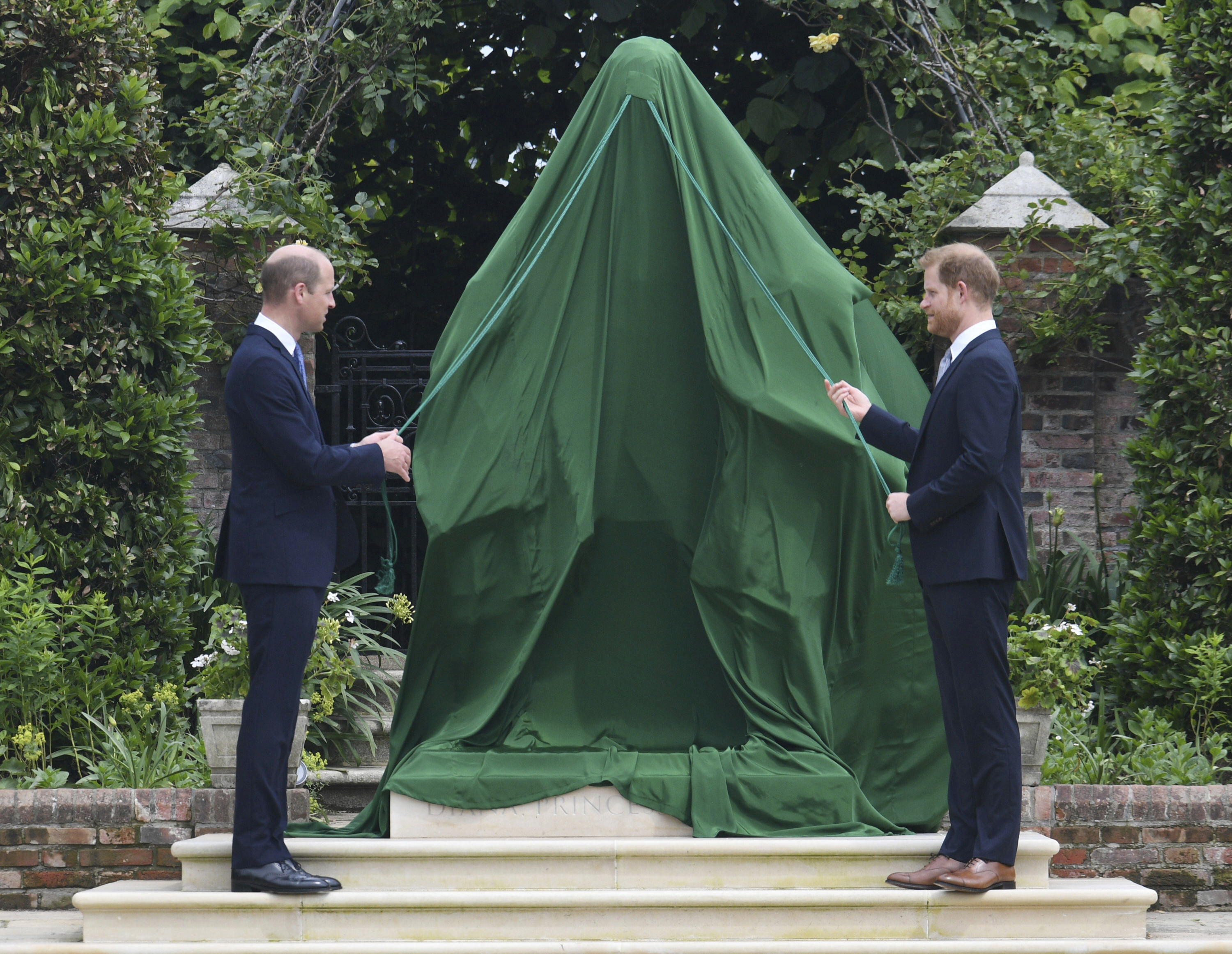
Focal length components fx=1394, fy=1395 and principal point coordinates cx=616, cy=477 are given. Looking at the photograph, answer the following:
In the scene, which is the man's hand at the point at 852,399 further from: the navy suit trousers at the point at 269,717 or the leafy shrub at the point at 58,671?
the leafy shrub at the point at 58,671

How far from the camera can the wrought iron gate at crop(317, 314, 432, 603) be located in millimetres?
6352

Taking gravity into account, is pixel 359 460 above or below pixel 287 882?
above

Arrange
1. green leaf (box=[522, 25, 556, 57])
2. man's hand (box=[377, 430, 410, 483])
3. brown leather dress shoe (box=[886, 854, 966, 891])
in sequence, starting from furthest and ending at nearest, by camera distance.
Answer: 1. green leaf (box=[522, 25, 556, 57])
2. man's hand (box=[377, 430, 410, 483])
3. brown leather dress shoe (box=[886, 854, 966, 891])

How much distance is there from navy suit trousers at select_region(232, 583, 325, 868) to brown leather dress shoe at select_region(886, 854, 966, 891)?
1613 millimetres

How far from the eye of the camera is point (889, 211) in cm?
659

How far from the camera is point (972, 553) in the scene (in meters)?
3.55

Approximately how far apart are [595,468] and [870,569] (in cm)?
90

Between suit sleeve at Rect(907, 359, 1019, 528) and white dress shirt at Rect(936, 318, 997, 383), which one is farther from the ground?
white dress shirt at Rect(936, 318, 997, 383)

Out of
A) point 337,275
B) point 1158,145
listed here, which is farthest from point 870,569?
point 337,275

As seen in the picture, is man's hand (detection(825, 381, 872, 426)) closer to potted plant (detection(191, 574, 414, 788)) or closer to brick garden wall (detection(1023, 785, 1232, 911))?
brick garden wall (detection(1023, 785, 1232, 911))

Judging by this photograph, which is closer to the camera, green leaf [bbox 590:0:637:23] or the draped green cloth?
the draped green cloth

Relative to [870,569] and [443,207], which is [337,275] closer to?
[443,207]

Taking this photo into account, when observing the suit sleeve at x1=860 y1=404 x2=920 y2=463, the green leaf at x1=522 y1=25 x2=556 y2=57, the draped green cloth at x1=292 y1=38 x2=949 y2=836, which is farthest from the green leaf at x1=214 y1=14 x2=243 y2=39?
the suit sleeve at x1=860 y1=404 x2=920 y2=463

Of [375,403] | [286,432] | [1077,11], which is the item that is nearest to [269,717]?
[286,432]
